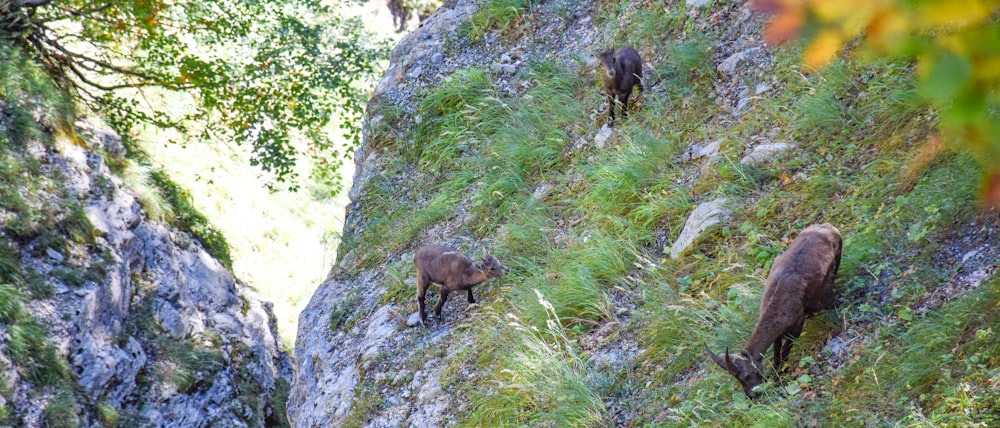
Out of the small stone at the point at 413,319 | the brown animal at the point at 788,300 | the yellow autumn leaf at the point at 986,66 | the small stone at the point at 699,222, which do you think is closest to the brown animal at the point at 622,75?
→ the small stone at the point at 699,222

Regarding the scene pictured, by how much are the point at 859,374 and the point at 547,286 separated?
2.81m

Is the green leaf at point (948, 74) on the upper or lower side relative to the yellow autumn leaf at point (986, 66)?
upper

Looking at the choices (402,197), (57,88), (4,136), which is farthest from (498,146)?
(57,88)

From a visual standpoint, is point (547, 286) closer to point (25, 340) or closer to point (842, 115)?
point (842, 115)

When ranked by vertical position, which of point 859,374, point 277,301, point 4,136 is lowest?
point 859,374

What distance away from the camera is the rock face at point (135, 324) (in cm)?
988

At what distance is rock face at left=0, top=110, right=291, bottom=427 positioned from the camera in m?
9.88

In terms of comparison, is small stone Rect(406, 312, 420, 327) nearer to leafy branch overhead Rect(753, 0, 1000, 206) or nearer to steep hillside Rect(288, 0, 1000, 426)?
steep hillside Rect(288, 0, 1000, 426)

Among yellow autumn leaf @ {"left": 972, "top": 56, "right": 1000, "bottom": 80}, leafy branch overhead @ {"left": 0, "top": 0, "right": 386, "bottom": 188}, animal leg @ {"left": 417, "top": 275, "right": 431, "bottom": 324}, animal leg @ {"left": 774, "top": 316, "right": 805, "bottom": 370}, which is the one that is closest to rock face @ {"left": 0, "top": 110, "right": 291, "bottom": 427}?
leafy branch overhead @ {"left": 0, "top": 0, "right": 386, "bottom": 188}

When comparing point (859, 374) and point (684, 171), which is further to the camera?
point (684, 171)

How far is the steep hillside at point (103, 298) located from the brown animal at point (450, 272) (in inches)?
190

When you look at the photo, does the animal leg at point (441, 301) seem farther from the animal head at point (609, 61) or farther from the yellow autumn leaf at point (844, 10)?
the yellow autumn leaf at point (844, 10)

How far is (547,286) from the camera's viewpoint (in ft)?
21.8

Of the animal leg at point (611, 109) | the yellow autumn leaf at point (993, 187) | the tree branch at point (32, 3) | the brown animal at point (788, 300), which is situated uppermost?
the tree branch at point (32, 3)
